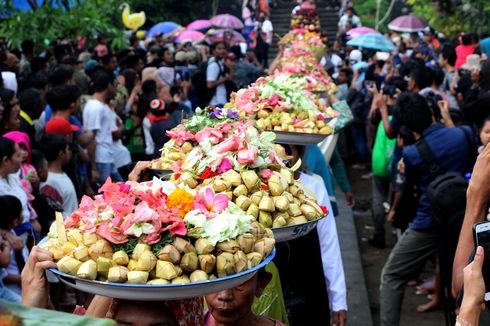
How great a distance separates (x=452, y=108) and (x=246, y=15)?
20.2 meters

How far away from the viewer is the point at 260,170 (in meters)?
3.59

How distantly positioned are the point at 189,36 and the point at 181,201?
21.2 meters

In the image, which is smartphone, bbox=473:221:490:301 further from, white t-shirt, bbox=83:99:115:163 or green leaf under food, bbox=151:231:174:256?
white t-shirt, bbox=83:99:115:163

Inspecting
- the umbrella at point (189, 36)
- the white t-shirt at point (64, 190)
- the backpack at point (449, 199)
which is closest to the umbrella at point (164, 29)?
the umbrella at point (189, 36)

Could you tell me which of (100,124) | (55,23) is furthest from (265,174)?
(55,23)

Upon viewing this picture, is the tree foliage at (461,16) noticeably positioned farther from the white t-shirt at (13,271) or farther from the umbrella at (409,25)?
the white t-shirt at (13,271)

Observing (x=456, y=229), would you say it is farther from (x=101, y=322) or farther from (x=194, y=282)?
(x=101, y=322)

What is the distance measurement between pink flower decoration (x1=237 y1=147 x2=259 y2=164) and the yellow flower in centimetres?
72

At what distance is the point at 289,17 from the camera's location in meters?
31.0

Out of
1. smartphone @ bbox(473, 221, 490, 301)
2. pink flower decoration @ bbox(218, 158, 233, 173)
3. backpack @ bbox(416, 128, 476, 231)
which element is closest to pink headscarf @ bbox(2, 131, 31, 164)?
backpack @ bbox(416, 128, 476, 231)

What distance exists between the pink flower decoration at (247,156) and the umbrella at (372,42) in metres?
16.4

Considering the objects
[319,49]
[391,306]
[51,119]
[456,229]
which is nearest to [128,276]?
[456,229]

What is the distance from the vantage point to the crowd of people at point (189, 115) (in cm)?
380

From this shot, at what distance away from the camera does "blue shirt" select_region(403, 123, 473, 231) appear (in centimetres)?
647
